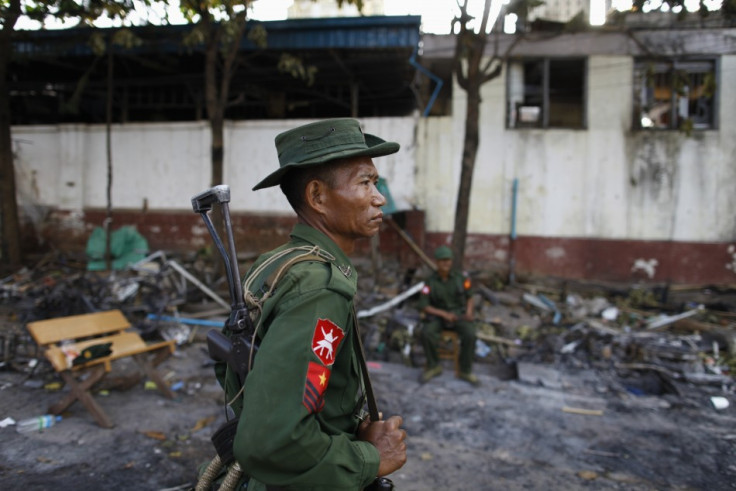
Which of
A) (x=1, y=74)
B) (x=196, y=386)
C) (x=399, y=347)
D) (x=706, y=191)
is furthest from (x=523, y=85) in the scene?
(x=1, y=74)

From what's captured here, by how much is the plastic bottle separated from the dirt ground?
0.20 feet

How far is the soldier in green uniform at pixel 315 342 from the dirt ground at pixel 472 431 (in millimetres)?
2796

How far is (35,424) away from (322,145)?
4518mm

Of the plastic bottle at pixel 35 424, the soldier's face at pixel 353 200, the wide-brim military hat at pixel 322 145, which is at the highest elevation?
the wide-brim military hat at pixel 322 145

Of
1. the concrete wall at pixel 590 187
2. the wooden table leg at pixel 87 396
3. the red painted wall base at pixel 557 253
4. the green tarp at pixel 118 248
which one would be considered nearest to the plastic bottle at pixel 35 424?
the wooden table leg at pixel 87 396

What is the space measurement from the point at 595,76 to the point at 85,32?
1086 cm

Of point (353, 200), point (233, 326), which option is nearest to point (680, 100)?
point (353, 200)

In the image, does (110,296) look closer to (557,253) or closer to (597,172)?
(557,253)

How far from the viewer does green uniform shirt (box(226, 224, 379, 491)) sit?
1078 millimetres

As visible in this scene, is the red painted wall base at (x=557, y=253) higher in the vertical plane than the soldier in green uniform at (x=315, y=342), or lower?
lower

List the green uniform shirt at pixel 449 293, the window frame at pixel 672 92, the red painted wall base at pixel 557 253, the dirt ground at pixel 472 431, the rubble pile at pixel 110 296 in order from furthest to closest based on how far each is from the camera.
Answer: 1. the window frame at pixel 672 92
2. the red painted wall base at pixel 557 253
3. the rubble pile at pixel 110 296
4. the green uniform shirt at pixel 449 293
5. the dirt ground at pixel 472 431

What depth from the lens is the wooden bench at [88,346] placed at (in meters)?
4.47

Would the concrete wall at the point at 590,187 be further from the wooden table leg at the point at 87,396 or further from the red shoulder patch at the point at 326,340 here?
the red shoulder patch at the point at 326,340

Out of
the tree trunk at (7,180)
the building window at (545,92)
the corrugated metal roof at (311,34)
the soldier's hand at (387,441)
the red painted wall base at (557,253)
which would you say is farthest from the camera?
the building window at (545,92)
